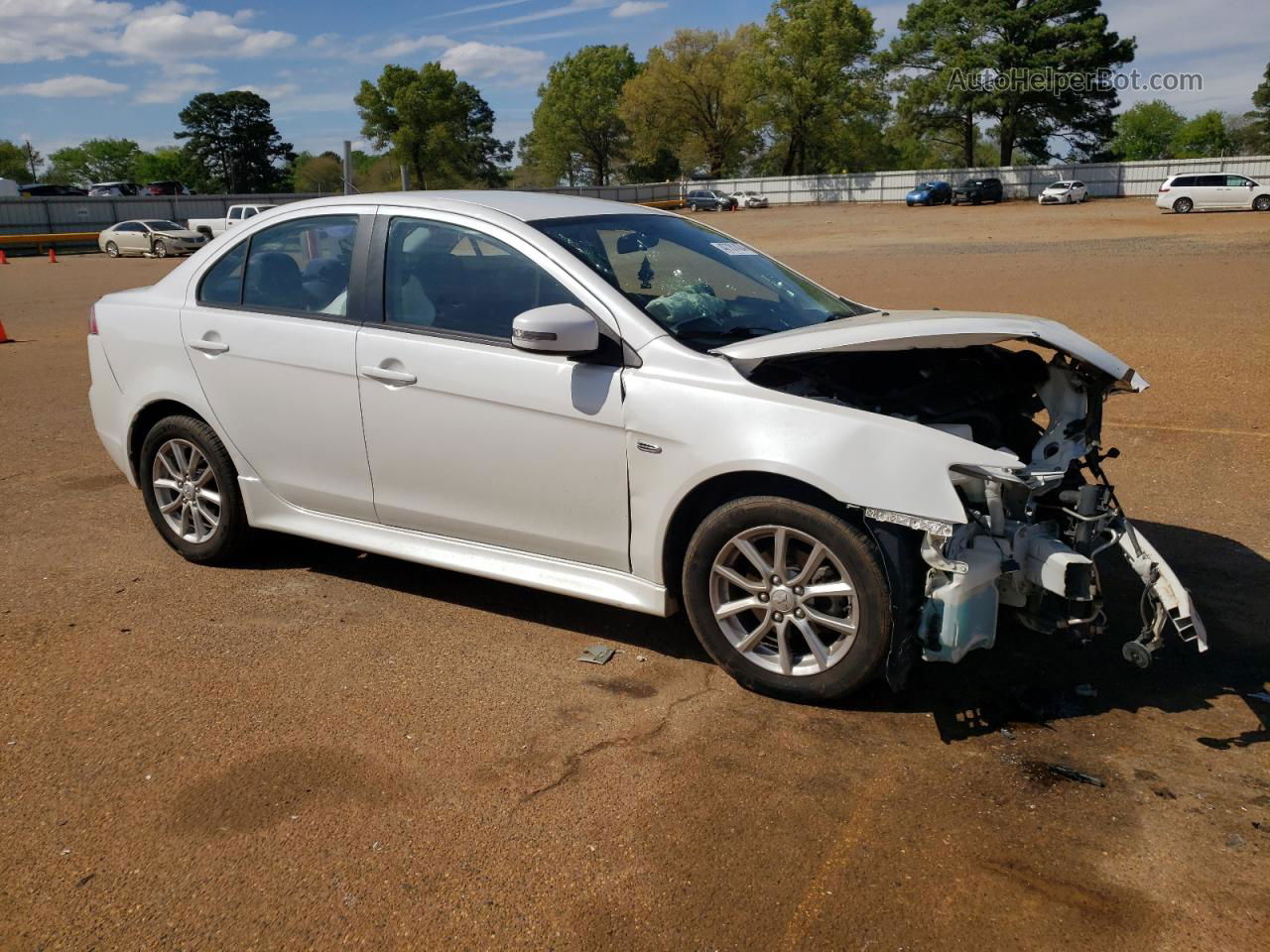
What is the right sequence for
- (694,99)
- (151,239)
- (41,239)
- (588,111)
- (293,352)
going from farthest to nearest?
1. (588,111)
2. (694,99)
3. (41,239)
4. (151,239)
5. (293,352)

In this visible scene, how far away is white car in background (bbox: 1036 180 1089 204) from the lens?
172 feet

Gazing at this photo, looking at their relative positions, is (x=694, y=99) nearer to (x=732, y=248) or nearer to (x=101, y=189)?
(x=101, y=189)

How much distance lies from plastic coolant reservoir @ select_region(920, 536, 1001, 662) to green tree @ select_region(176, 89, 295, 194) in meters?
118

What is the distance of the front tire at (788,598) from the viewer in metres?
3.63

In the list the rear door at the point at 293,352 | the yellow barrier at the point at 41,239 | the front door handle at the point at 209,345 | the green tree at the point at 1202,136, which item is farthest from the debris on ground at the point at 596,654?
the green tree at the point at 1202,136

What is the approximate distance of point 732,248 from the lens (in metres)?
5.19

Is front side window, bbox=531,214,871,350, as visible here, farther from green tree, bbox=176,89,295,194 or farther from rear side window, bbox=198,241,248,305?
green tree, bbox=176,89,295,194

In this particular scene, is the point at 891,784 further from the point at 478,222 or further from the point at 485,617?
the point at 478,222

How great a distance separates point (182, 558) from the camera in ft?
18.4

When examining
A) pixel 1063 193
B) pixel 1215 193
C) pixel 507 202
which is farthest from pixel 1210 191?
pixel 507 202

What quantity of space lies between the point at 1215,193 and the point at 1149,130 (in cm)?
8577

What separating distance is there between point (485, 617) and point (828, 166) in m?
85.9

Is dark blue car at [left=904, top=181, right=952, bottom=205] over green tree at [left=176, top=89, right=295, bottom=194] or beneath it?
beneath

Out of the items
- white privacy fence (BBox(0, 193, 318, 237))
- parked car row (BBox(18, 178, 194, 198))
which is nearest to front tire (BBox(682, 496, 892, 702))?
white privacy fence (BBox(0, 193, 318, 237))
